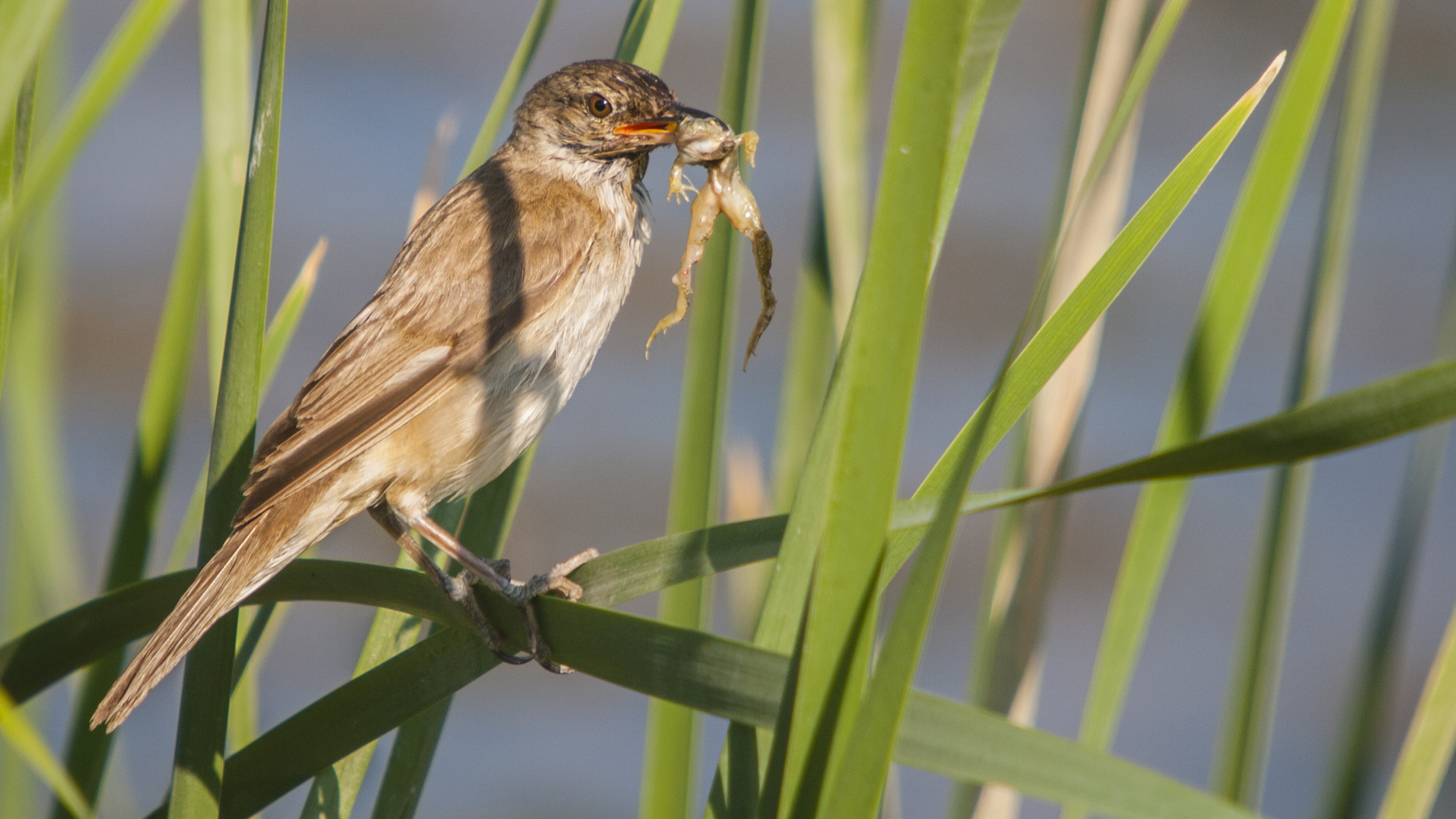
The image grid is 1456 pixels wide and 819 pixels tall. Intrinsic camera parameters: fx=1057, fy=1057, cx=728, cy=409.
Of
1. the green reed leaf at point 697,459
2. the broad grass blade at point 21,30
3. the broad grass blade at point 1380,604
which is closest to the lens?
the broad grass blade at point 21,30

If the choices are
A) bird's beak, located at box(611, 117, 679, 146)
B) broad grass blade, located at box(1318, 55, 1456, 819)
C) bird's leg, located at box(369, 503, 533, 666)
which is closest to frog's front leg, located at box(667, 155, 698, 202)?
bird's beak, located at box(611, 117, 679, 146)

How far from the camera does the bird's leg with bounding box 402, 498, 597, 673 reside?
1.63m

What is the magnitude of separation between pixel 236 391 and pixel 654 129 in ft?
4.47

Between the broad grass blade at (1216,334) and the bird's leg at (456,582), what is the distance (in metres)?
1.02

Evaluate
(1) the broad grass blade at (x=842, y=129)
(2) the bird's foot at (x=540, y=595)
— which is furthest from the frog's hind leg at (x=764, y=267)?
(2) the bird's foot at (x=540, y=595)

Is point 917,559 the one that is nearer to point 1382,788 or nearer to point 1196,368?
point 1196,368

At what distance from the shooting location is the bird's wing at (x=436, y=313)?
2223mm

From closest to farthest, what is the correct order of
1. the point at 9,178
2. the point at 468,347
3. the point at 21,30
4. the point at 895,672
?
the point at 895,672, the point at 21,30, the point at 9,178, the point at 468,347

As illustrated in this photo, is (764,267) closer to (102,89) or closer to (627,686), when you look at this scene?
(627,686)

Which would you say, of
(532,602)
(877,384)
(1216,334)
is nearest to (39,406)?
(532,602)

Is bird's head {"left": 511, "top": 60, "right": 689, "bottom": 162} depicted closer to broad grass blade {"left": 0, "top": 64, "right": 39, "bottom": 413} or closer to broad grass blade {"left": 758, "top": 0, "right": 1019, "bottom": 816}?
broad grass blade {"left": 0, "top": 64, "right": 39, "bottom": 413}

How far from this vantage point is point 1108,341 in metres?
6.15

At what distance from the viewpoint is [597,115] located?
2.81 m

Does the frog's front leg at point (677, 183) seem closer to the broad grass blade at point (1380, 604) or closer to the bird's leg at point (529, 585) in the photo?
the bird's leg at point (529, 585)
